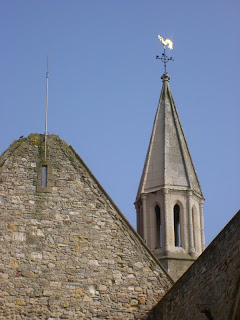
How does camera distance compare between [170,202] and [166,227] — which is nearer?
[166,227]

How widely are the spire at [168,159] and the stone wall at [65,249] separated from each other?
308 inches

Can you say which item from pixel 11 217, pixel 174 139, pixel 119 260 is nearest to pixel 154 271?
pixel 119 260

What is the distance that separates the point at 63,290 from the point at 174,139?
435 inches

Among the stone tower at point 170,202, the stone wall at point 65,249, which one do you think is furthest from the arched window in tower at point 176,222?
the stone wall at point 65,249

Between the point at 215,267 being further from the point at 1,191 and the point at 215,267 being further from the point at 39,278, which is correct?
the point at 1,191

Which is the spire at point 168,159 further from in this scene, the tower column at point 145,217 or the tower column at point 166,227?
the tower column at point 166,227

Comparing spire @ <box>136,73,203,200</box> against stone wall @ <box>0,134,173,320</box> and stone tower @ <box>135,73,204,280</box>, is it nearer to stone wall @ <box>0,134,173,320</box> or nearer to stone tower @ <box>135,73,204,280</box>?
stone tower @ <box>135,73,204,280</box>

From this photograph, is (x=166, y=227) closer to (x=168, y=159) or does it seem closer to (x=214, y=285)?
(x=168, y=159)

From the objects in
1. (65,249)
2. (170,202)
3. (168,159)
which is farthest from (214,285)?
(168,159)

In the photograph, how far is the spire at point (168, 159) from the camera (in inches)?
960

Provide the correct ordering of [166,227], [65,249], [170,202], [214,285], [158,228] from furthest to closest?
[158,228]
[170,202]
[166,227]
[65,249]
[214,285]

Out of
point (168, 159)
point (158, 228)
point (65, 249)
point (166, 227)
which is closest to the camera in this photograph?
point (65, 249)

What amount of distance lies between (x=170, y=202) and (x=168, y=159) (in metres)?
1.60

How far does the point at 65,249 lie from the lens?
1584 centimetres
